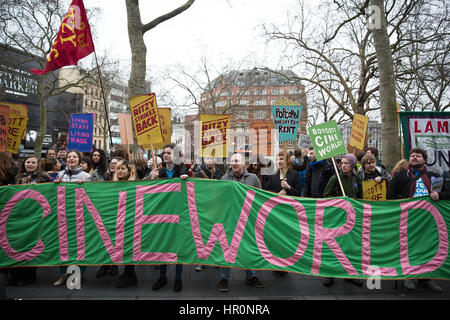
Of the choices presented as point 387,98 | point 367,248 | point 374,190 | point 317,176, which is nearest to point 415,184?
point 374,190

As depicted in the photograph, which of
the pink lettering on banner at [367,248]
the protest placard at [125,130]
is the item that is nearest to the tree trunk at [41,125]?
the protest placard at [125,130]

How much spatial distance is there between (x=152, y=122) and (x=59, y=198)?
5.75ft

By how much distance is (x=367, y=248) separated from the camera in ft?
12.5

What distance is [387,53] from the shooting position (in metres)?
8.88

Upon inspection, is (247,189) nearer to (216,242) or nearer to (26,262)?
(216,242)

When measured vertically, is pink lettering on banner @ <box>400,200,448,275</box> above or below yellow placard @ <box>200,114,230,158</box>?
below

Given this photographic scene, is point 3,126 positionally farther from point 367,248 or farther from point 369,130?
point 369,130

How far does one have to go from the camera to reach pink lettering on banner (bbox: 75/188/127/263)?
3.95 meters

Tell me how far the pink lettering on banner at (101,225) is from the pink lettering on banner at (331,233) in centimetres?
259

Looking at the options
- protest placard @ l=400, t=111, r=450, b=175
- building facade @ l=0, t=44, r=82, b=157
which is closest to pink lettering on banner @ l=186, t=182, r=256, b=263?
protest placard @ l=400, t=111, r=450, b=175

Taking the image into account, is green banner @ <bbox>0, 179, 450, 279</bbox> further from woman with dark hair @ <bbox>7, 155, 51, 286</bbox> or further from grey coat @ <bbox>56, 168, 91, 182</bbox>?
grey coat @ <bbox>56, 168, 91, 182</bbox>

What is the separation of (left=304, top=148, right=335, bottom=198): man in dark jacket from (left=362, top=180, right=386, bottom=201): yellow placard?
578mm

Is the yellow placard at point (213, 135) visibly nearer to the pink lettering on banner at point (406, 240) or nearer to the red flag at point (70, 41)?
the pink lettering on banner at point (406, 240)

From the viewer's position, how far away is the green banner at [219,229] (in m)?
3.80
